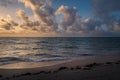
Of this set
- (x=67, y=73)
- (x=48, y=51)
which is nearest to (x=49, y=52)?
(x=48, y=51)

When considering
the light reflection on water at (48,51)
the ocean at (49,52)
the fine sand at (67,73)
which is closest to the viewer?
the fine sand at (67,73)

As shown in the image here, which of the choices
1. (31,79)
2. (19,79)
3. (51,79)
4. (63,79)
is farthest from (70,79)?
(19,79)

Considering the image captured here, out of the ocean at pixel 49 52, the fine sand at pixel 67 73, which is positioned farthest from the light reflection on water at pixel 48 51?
the fine sand at pixel 67 73

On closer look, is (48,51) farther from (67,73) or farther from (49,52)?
(67,73)

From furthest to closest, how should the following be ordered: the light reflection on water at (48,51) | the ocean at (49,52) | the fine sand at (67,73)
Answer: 1. the light reflection on water at (48,51)
2. the ocean at (49,52)
3. the fine sand at (67,73)

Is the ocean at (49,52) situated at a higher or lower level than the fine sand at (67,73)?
lower

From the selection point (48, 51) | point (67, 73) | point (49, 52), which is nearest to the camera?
point (67, 73)

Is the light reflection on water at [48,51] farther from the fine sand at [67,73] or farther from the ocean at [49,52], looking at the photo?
the fine sand at [67,73]

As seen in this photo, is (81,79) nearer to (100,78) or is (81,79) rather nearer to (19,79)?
(100,78)

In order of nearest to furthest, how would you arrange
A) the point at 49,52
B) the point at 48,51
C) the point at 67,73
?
1. the point at 67,73
2. the point at 49,52
3. the point at 48,51

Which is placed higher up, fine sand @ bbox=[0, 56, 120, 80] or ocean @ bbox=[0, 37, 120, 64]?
fine sand @ bbox=[0, 56, 120, 80]

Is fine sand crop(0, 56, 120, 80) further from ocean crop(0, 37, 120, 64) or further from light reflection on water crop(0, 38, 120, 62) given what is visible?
light reflection on water crop(0, 38, 120, 62)

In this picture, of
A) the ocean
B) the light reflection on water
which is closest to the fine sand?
the ocean

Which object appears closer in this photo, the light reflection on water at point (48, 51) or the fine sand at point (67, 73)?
the fine sand at point (67, 73)
